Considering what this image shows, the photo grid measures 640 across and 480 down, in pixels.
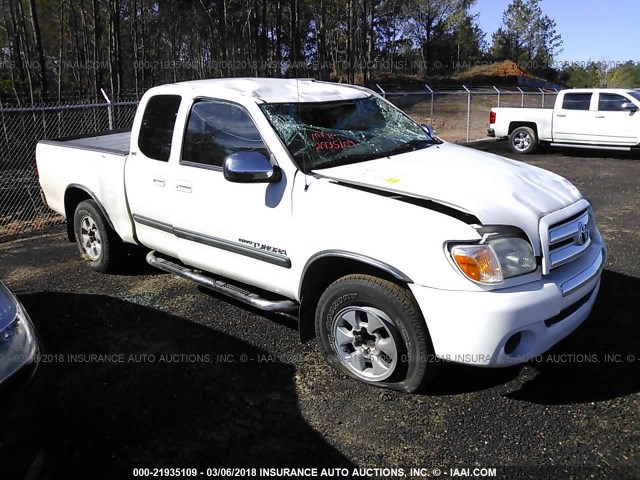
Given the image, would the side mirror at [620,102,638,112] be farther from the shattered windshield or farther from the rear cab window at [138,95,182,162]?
the rear cab window at [138,95,182,162]

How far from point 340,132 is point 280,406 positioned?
2001mm

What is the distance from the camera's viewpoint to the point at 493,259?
295cm

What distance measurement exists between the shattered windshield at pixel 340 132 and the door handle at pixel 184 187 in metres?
0.86

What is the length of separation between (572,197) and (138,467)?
305 centimetres

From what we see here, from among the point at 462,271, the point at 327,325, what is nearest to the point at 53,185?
the point at 327,325

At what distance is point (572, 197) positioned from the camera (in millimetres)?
3631

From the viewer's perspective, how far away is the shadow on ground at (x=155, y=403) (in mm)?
2822

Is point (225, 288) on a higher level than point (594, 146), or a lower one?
lower

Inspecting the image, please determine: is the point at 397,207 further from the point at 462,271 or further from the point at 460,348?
the point at 460,348

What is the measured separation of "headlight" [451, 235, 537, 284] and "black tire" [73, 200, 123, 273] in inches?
145

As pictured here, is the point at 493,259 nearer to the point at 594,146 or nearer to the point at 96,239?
the point at 96,239

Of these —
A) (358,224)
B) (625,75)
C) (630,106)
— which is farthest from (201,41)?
(625,75)

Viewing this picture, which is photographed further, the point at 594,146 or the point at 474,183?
the point at 594,146

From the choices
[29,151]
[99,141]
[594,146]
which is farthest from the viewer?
[594,146]
